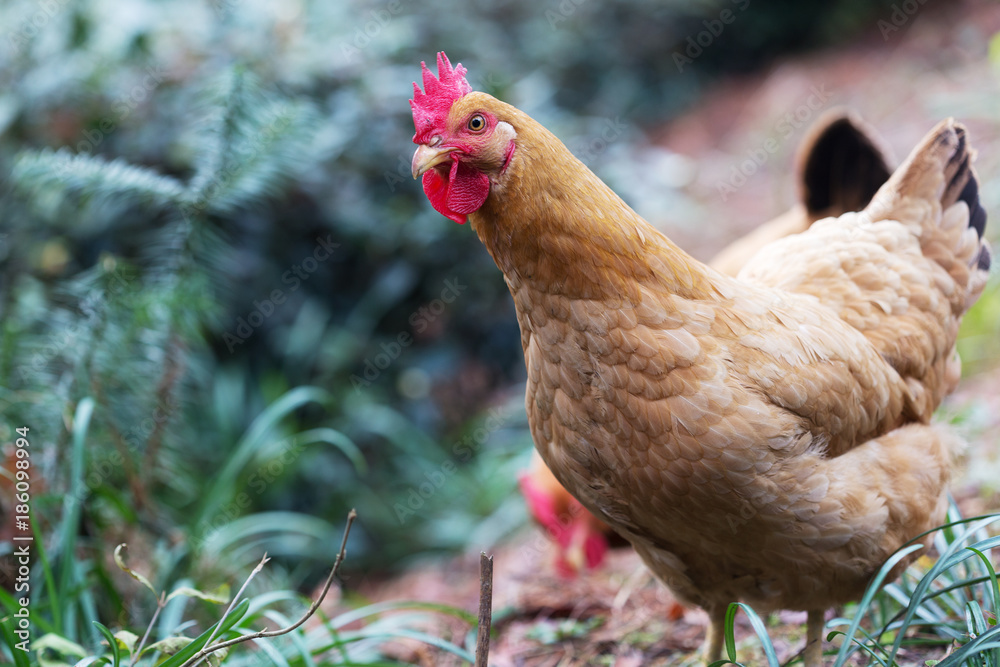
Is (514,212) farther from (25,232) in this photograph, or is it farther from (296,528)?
(25,232)

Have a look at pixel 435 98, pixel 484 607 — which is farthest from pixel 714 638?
pixel 435 98

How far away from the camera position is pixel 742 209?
7.52m

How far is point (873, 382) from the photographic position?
2.14 meters

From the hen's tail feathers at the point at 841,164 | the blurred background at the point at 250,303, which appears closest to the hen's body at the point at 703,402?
the hen's tail feathers at the point at 841,164

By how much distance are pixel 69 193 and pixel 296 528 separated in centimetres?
239

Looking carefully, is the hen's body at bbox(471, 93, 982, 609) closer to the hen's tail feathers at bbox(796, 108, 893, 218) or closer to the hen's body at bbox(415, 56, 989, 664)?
the hen's body at bbox(415, 56, 989, 664)

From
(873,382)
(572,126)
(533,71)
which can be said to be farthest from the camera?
(533,71)

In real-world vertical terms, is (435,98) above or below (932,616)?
above

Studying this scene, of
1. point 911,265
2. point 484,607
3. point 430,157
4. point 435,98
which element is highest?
point 435,98

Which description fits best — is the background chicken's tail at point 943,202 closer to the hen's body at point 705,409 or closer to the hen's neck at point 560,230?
the hen's body at point 705,409

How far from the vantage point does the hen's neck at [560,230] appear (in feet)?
6.07

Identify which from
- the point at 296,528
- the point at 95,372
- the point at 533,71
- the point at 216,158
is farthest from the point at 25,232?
the point at 533,71

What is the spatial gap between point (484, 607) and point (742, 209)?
6695 millimetres

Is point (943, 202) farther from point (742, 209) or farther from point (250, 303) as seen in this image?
point (742, 209)
